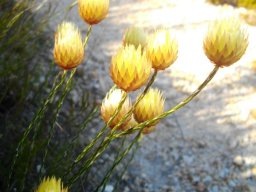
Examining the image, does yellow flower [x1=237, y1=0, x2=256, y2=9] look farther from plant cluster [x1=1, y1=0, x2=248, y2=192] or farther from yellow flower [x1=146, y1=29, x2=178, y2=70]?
yellow flower [x1=146, y1=29, x2=178, y2=70]

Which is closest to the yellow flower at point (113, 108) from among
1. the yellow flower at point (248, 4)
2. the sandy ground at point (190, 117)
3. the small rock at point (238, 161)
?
the sandy ground at point (190, 117)

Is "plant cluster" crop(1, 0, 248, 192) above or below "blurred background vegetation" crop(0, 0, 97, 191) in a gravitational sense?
above

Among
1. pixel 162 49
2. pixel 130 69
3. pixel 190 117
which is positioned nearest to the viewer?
pixel 130 69

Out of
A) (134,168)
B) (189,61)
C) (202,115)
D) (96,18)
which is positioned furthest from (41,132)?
(189,61)

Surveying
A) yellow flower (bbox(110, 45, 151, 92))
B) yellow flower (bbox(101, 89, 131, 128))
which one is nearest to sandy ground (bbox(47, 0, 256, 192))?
yellow flower (bbox(101, 89, 131, 128))

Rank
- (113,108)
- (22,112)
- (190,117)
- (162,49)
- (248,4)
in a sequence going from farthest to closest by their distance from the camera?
(248,4) < (190,117) < (22,112) < (113,108) < (162,49)

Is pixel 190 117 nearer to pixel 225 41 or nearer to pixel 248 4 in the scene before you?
pixel 248 4

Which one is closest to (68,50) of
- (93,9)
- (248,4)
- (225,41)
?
(93,9)
